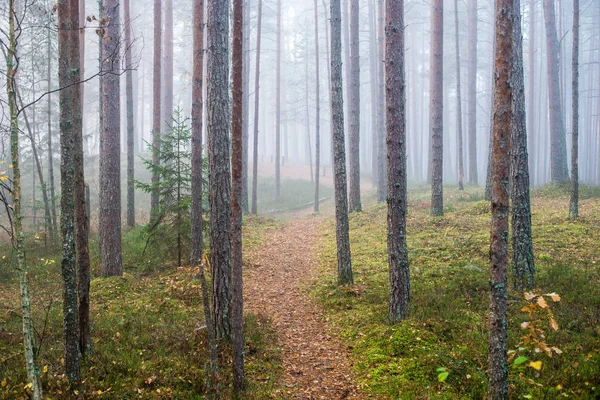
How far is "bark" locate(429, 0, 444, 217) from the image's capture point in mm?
16500

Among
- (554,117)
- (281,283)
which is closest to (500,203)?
(281,283)

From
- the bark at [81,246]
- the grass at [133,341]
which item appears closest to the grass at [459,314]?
the grass at [133,341]

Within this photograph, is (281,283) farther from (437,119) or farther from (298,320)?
(437,119)

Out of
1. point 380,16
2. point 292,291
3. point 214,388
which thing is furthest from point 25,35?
point 214,388

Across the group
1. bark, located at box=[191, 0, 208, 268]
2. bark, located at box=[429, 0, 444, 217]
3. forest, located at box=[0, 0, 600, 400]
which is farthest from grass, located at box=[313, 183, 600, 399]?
bark, located at box=[191, 0, 208, 268]

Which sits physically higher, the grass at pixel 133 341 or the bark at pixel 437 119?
the bark at pixel 437 119

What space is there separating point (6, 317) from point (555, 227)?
14497 mm

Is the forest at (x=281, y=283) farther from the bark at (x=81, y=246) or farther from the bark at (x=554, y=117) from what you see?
the bark at (x=554, y=117)

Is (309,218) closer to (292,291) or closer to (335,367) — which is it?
(292,291)

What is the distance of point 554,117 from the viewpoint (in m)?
22.5

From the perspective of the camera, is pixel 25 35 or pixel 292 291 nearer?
pixel 292 291

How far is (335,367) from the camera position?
6.71 metres

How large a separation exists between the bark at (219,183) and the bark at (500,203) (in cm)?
447

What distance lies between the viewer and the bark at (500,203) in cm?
478
